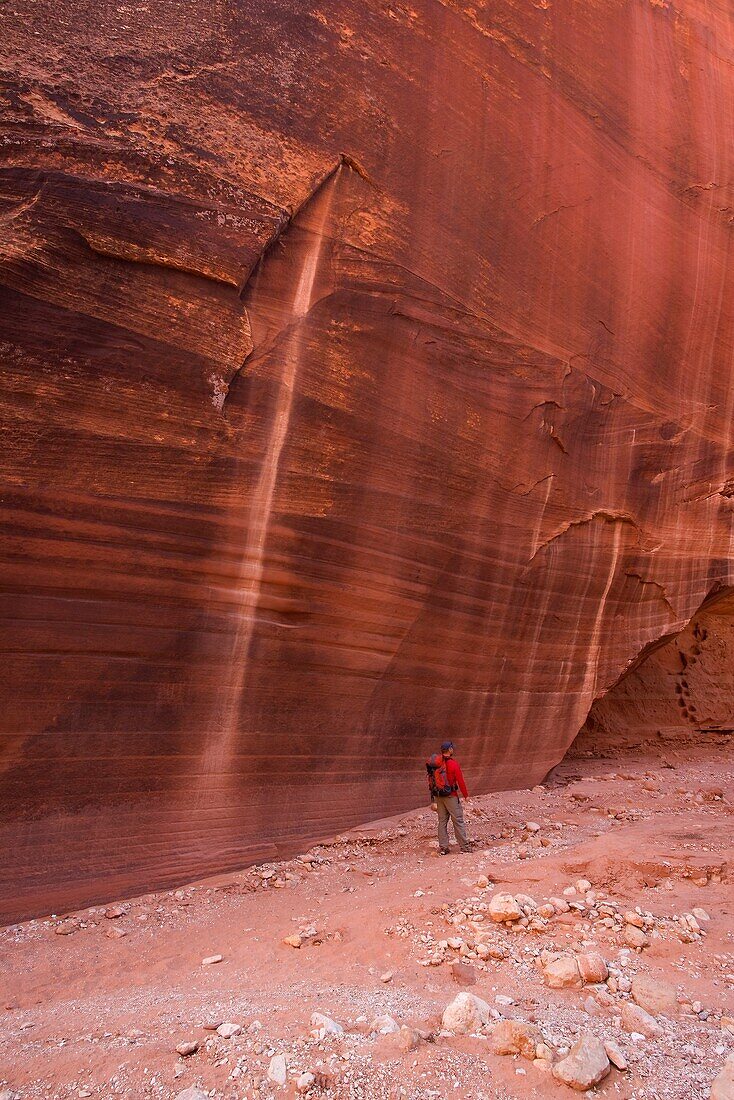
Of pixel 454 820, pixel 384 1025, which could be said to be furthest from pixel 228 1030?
pixel 454 820

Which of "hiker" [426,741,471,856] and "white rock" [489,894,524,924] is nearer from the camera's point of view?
"white rock" [489,894,524,924]

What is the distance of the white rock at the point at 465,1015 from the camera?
2984 mm

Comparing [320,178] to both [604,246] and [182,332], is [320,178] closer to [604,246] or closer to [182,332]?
[182,332]

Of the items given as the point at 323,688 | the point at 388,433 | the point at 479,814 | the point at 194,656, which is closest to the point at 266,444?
the point at 388,433

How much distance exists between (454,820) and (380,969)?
1.88 meters

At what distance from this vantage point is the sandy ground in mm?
2746

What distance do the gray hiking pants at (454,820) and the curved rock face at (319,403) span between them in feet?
2.16

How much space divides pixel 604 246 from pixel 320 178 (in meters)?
3.14

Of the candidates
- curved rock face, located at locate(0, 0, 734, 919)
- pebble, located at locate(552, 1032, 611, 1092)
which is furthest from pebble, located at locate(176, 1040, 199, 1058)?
curved rock face, located at locate(0, 0, 734, 919)

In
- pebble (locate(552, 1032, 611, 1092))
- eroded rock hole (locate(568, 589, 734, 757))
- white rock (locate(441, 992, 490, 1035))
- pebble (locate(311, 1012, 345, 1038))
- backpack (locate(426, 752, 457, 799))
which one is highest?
eroded rock hole (locate(568, 589, 734, 757))

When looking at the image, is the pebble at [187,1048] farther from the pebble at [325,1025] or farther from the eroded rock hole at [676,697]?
the eroded rock hole at [676,697]

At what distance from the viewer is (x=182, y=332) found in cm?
475

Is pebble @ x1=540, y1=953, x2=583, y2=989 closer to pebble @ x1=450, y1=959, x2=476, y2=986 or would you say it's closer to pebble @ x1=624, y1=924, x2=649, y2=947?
pebble @ x1=450, y1=959, x2=476, y2=986

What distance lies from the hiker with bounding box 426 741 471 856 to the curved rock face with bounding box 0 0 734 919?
654 millimetres
